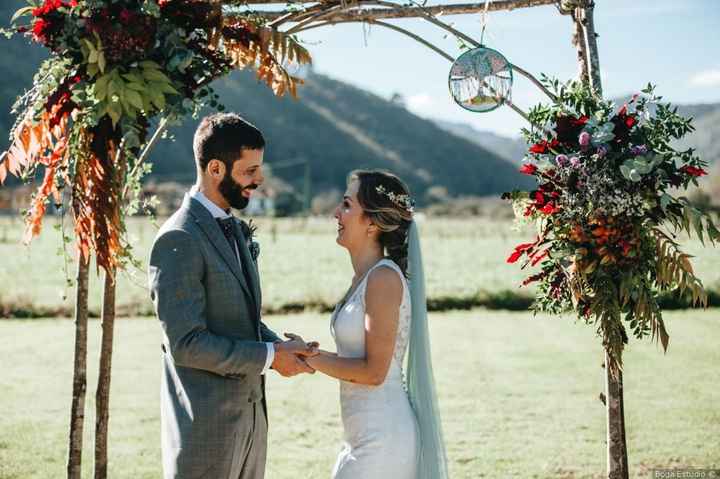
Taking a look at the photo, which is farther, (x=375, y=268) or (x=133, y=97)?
(x=375, y=268)

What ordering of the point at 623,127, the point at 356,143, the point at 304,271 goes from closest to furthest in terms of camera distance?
the point at 623,127, the point at 304,271, the point at 356,143


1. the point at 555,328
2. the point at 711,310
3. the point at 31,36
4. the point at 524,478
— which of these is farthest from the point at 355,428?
the point at 711,310

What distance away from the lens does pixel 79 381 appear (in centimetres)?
464

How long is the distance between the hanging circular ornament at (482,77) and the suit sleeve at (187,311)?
2200 millimetres

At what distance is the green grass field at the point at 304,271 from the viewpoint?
59.5ft

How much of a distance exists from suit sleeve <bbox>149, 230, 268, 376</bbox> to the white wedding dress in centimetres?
65

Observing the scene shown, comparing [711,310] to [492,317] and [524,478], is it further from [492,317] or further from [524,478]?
[524,478]

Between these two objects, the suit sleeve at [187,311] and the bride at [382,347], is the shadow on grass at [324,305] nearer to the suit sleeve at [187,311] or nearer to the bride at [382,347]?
the bride at [382,347]

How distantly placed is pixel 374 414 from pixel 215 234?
1.15m

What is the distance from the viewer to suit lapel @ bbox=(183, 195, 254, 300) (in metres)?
3.29

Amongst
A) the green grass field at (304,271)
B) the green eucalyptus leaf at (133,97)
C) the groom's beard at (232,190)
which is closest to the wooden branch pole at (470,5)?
the green eucalyptus leaf at (133,97)

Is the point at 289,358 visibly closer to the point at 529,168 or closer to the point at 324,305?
the point at 529,168

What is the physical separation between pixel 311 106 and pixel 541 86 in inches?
4578

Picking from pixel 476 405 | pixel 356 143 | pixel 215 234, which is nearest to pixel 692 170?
pixel 215 234
